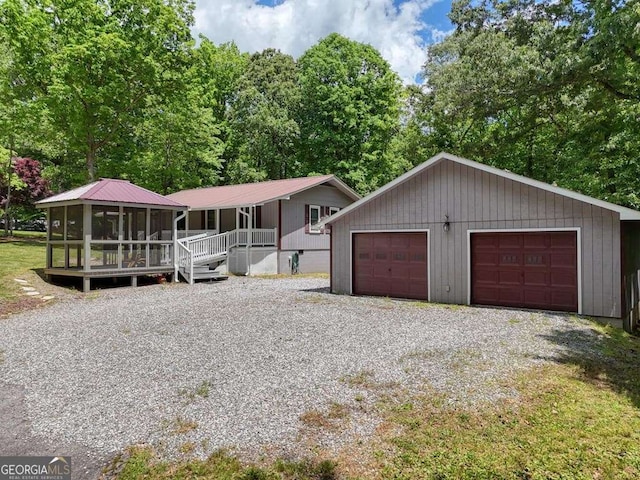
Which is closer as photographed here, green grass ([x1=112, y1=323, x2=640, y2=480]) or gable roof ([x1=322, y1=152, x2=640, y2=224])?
green grass ([x1=112, y1=323, x2=640, y2=480])

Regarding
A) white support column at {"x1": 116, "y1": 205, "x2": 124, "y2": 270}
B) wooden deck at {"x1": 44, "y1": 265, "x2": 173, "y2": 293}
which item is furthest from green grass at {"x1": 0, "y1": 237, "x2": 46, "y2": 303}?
white support column at {"x1": 116, "y1": 205, "x2": 124, "y2": 270}

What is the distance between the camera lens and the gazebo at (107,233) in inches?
521

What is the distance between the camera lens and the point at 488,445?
383 centimetres

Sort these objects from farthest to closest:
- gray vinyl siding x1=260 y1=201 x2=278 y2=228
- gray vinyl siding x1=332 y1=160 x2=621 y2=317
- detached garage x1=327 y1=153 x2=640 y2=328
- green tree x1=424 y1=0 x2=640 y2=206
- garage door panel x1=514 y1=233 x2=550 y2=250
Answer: gray vinyl siding x1=260 y1=201 x2=278 y2=228 < green tree x1=424 y1=0 x2=640 y2=206 < garage door panel x1=514 y1=233 x2=550 y2=250 < detached garage x1=327 y1=153 x2=640 y2=328 < gray vinyl siding x1=332 y1=160 x2=621 y2=317

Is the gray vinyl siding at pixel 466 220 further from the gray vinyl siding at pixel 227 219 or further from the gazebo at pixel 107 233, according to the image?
the gray vinyl siding at pixel 227 219

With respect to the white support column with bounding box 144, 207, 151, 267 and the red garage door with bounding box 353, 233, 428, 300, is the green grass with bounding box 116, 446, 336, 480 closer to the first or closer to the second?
the red garage door with bounding box 353, 233, 428, 300

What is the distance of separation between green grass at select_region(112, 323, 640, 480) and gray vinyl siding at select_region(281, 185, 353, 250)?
14.4 meters

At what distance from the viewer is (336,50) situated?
103 ft

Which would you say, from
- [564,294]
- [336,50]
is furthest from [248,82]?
[564,294]

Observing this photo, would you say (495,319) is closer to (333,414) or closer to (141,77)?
(333,414)

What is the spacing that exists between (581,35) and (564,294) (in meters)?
7.52

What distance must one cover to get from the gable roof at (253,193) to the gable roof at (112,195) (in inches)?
123

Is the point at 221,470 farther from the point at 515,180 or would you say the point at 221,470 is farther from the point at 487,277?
the point at 515,180

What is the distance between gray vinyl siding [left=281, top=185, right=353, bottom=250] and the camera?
1892cm
